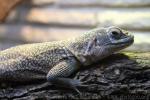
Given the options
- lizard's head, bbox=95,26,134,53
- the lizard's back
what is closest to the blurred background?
lizard's head, bbox=95,26,134,53

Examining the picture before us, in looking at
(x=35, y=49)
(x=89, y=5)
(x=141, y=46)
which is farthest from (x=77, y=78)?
(x=89, y=5)

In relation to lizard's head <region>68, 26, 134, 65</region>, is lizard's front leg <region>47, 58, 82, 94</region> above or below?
below

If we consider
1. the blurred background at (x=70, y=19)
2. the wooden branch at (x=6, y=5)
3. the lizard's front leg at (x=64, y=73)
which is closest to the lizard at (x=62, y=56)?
the lizard's front leg at (x=64, y=73)

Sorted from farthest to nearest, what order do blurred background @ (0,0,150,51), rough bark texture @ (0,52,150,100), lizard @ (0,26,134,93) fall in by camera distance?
blurred background @ (0,0,150,51) → lizard @ (0,26,134,93) → rough bark texture @ (0,52,150,100)

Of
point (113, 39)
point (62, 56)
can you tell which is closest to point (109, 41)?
point (113, 39)

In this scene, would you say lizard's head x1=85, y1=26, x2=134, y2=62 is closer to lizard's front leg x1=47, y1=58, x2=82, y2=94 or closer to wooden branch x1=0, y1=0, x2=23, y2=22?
lizard's front leg x1=47, y1=58, x2=82, y2=94

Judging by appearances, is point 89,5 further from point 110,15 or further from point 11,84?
point 11,84

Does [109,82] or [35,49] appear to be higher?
[35,49]

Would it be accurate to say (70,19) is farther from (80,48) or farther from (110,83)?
(110,83)
